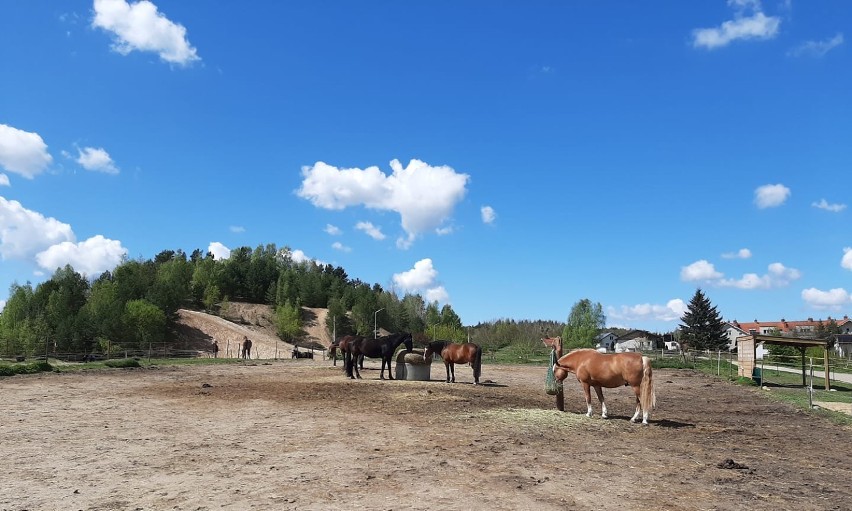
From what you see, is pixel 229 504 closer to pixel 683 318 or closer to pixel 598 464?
pixel 598 464

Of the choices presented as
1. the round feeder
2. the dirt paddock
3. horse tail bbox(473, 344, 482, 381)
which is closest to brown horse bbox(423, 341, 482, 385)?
horse tail bbox(473, 344, 482, 381)

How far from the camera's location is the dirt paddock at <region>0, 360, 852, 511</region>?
6.53 meters

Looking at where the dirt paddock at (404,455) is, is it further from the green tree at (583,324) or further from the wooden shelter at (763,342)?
the green tree at (583,324)

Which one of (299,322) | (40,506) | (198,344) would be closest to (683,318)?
(299,322)

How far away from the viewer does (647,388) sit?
12312 millimetres

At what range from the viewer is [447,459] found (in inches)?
336

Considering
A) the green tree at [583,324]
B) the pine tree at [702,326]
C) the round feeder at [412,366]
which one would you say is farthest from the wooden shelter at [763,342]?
the pine tree at [702,326]

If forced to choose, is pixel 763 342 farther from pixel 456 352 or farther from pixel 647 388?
pixel 647 388

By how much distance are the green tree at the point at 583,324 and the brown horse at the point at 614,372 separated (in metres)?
57.9

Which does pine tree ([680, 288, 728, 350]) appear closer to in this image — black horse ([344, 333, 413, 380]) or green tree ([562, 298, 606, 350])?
green tree ([562, 298, 606, 350])

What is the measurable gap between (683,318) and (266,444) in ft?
297

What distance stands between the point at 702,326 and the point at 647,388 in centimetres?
8131

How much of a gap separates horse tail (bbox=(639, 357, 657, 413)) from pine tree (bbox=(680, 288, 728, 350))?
76853 mm

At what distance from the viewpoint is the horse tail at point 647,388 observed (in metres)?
12.2
